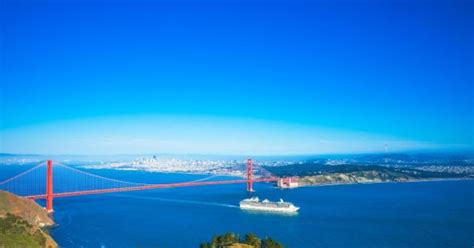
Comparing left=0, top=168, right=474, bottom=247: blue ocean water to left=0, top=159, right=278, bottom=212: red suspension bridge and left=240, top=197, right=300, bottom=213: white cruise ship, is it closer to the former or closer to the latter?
left=240, top=197, right=300, bottom=213: white cruise ship

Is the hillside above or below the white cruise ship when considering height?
above

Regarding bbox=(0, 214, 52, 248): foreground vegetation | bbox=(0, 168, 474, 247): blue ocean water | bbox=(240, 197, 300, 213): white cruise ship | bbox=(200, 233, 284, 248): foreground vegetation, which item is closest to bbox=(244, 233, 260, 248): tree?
bbox=(200, 233, 284, 248): foreground vegetation

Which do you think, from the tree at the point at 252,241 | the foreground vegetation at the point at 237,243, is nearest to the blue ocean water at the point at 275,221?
the foreground vegetation at the point at 237,243

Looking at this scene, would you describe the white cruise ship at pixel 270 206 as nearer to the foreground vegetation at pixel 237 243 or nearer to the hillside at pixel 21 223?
the hillside at pixel 21 223

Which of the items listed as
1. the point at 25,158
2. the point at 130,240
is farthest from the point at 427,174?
the point at 25,158

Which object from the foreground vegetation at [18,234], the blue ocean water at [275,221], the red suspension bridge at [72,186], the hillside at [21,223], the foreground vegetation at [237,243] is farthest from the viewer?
the red suspension bridge at [72,186]

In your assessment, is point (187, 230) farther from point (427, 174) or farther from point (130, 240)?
point (427, 174)

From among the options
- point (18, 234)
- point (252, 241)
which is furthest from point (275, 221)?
point (18, 234)
